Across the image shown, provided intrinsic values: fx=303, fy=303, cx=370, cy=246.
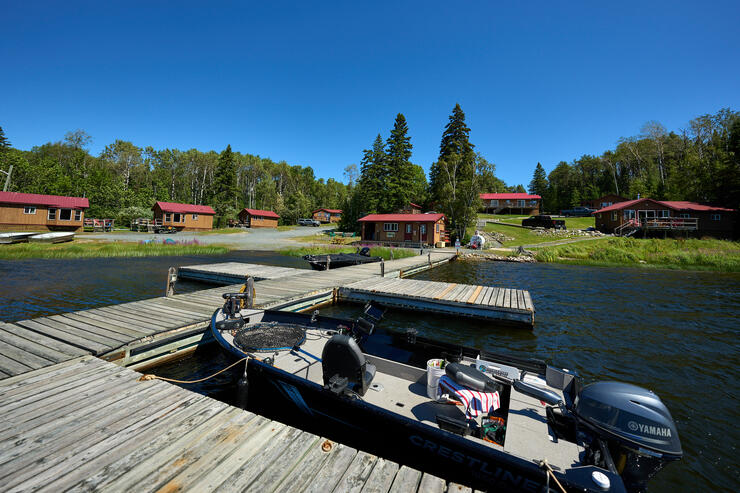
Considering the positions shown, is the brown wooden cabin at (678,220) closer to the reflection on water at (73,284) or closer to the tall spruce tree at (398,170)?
the tall spruce tree at (398,170)

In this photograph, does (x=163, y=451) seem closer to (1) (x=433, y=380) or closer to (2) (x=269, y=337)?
(2) (x=269, y=337)

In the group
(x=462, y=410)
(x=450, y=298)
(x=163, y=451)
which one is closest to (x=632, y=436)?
(x=462, y=410)

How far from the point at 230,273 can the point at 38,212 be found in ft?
126

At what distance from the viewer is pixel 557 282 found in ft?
57.4

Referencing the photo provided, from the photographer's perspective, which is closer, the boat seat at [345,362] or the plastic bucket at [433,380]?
the boat seat at [345,362]

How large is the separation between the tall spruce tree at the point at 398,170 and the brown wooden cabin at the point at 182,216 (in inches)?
1212

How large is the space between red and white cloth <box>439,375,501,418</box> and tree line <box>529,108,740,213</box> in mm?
55455

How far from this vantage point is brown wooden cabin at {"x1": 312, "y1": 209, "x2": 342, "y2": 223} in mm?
77269

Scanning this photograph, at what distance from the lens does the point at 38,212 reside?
35.9m

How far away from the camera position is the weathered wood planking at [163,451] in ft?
8.56

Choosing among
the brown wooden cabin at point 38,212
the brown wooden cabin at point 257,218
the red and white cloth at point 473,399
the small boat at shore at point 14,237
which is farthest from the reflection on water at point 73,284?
the brown wooden cabin at point 257,218

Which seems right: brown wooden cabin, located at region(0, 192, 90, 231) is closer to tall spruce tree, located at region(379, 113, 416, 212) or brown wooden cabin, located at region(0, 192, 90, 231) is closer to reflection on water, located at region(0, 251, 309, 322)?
reflection on water, located at region(0, 251, 309, 322)

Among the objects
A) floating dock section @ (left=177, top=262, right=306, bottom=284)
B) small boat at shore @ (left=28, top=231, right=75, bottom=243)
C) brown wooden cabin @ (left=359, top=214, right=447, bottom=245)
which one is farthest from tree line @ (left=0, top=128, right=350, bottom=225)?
floating dock section @ (left=177, top=262, right=306, bottom=284)

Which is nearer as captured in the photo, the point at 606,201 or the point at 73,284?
the point at 73,284
